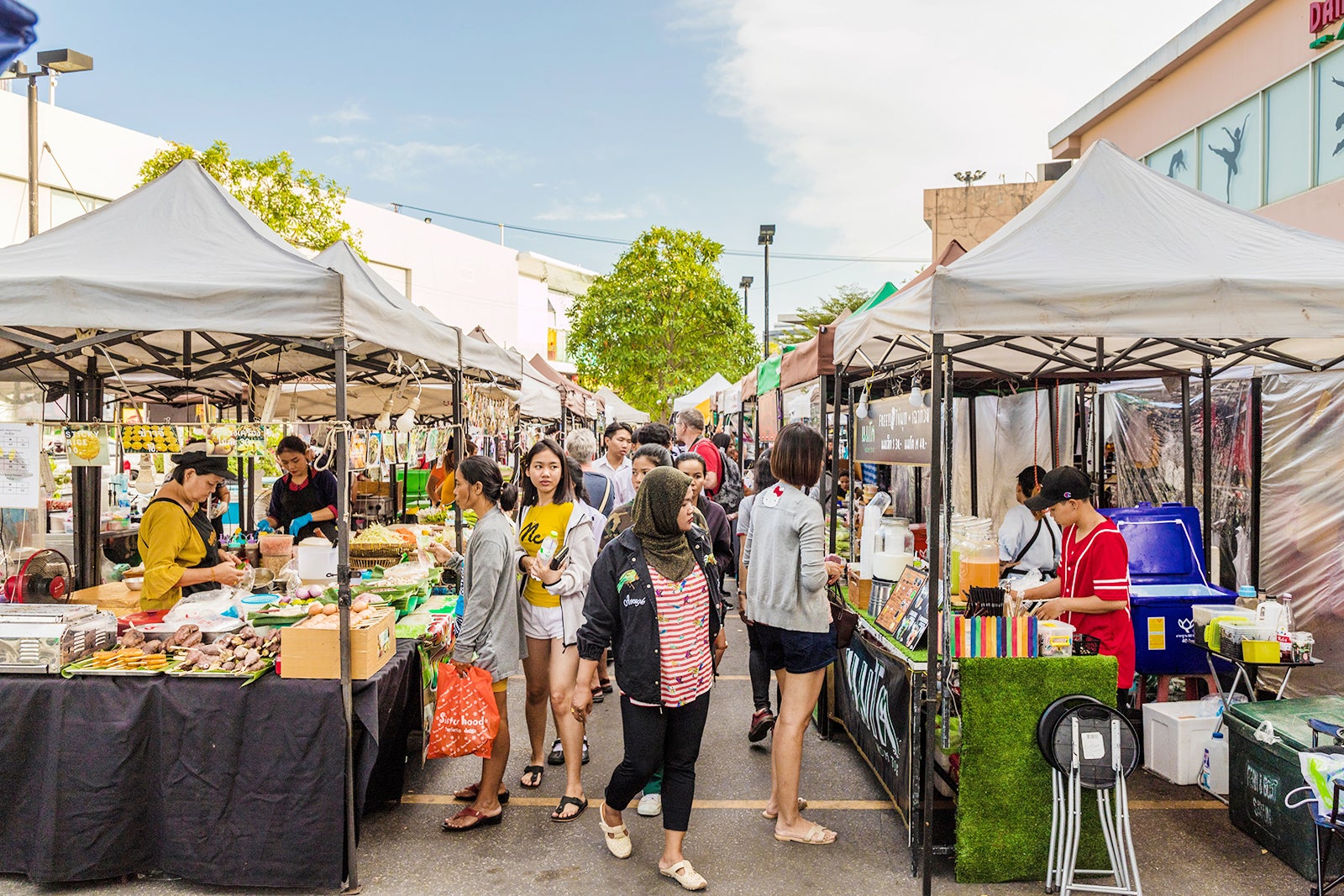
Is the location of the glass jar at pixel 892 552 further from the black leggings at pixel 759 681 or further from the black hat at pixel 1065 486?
the black leggings at pixel 759 681

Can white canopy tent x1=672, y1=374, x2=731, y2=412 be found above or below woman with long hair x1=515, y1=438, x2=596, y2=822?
above

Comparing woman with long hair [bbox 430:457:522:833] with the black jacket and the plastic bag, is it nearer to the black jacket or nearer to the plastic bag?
the black jacket

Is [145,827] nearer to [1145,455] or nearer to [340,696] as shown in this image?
[340,696]

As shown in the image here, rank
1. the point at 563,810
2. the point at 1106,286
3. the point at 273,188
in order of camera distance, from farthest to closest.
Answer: the point at 273,188, the point at 563,810, the point at 1106,286

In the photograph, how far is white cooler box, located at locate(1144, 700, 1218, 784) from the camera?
452 centimetres

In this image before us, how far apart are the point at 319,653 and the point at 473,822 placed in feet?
4.11

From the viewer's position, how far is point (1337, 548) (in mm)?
6160

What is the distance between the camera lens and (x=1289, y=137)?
1046 centimetres

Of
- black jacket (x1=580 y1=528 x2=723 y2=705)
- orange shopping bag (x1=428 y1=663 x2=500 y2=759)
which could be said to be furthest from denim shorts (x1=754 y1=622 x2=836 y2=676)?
orange shopping bag (x1=428 y1=663 x2=500 y2=759)

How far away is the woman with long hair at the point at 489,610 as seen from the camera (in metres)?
4.00

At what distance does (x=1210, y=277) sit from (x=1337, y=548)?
4.15 meters

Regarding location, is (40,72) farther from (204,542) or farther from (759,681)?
(759,681)

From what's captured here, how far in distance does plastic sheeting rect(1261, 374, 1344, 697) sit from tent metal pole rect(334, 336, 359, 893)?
262 inches

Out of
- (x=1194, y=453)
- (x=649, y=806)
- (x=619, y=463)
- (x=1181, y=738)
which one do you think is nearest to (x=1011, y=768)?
(x=1181, y=738)
